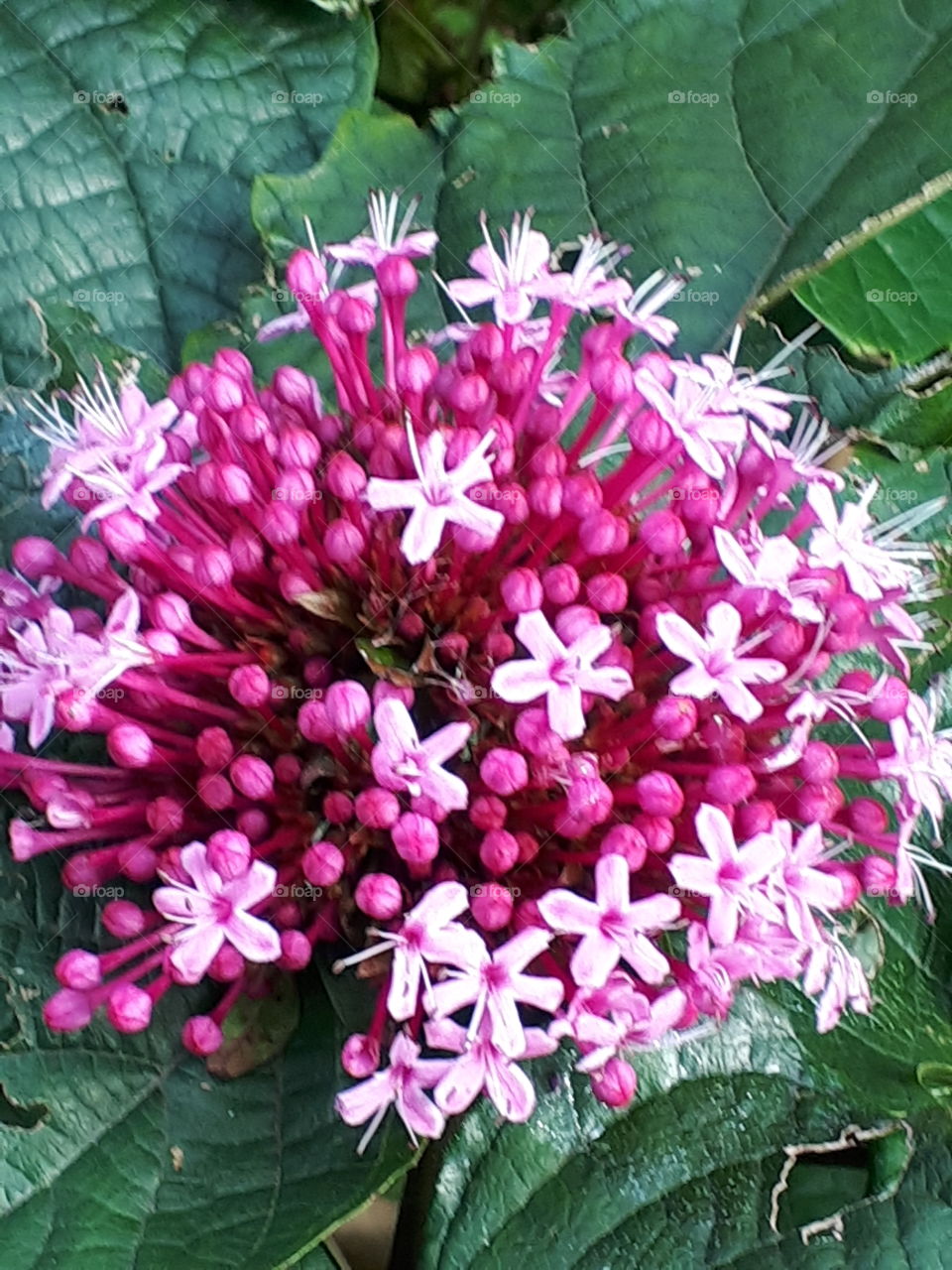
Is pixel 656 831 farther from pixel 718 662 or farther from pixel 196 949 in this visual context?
pixel 196 949

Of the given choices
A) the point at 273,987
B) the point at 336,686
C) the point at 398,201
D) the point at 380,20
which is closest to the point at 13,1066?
the point at 273,987

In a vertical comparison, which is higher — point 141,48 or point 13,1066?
point 141,48

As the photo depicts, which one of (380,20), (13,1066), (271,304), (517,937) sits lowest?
(13,1066)

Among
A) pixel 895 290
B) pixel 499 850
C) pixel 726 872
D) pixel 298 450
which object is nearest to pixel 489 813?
pixel 499 850

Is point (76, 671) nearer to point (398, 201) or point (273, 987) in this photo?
point (273, 987)

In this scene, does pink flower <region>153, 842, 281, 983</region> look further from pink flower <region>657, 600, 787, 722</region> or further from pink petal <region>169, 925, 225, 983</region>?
pink flower <region>657, 600, 787, 722</region>

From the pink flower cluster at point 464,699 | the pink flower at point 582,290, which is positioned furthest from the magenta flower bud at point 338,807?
the pink flower at point 582,290

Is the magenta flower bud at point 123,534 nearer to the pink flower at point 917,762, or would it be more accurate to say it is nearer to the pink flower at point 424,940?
the pink flower at point 424,940
